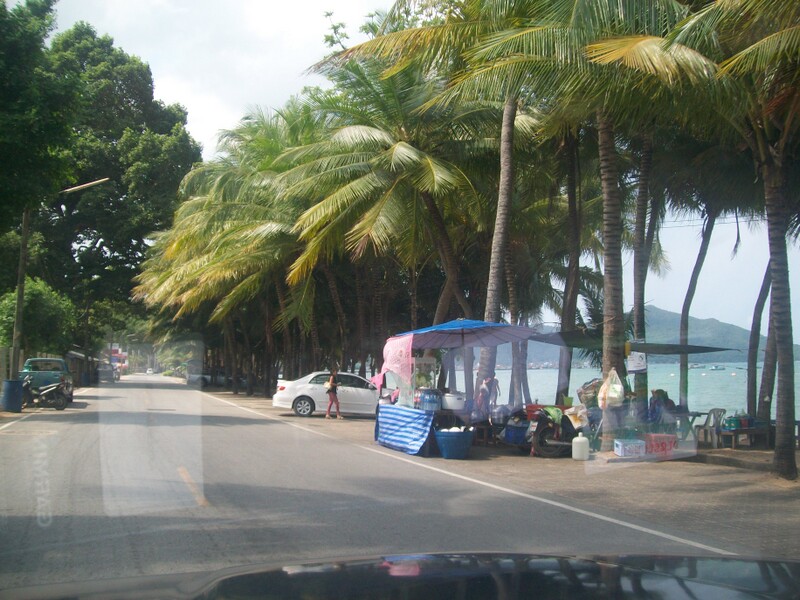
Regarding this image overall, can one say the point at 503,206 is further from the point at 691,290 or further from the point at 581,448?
the point at 691,290

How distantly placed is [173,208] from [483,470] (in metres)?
33.5

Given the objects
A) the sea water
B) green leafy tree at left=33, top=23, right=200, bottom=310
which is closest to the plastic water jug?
the sea water

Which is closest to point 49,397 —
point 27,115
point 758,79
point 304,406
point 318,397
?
point 304,406

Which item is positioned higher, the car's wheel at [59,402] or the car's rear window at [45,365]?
the car's rear window at [45,365]

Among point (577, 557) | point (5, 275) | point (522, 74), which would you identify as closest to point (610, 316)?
point (522, 74)

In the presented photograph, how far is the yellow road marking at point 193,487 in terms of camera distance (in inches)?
376

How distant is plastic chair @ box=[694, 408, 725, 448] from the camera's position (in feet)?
57.3

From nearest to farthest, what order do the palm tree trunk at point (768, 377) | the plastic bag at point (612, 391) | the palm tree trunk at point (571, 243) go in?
the plastic bag at point (612, 391) → the palm tree trunk at point (768, 377) → the palm tree trunk at point (571, 243)

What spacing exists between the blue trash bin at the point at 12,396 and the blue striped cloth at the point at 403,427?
12432 mm

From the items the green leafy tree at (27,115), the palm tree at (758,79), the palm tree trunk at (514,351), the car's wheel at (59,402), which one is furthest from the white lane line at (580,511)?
the car's wheel at (59,402)

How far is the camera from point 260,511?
8.99m

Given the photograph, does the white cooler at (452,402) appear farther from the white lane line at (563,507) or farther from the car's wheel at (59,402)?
the car's wheel at (59,402)

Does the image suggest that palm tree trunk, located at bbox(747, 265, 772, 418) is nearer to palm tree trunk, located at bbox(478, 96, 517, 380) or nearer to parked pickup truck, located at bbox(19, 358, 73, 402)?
palm tree trunk, located at bbox(478, 96, 517, 380)

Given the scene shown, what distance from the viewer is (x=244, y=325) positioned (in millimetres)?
45094
